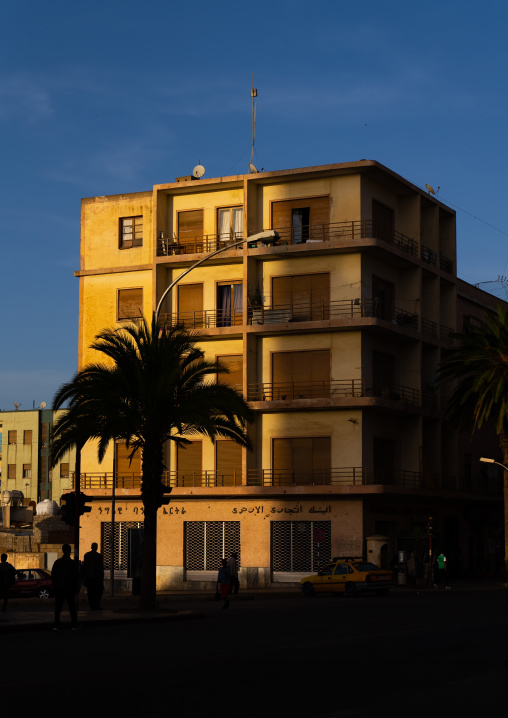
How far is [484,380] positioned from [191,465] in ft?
45.1

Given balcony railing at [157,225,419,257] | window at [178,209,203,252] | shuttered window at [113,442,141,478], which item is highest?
window at [178,209,203,252]

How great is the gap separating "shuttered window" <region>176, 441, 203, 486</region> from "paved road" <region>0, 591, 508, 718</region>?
2513cm

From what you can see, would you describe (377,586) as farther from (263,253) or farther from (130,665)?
(130,665)

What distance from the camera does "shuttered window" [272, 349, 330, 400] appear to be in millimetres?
47781

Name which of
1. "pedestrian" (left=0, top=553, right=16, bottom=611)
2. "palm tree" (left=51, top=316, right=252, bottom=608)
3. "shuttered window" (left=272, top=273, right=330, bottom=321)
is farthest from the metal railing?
"pedestrian" (left=0, top=553, right=16, bottom=611)

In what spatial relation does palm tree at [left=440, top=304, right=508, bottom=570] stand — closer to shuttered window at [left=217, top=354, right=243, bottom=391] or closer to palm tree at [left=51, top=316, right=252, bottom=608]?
shuttered window at [left=217, top=354, right=243, bottom=391]

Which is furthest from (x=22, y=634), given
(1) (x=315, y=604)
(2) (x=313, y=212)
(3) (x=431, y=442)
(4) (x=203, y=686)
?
(3) (x=431, y=442)

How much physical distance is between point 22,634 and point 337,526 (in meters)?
27.3

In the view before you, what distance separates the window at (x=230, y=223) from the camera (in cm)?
5047

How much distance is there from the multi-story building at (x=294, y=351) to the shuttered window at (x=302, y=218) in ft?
0.22

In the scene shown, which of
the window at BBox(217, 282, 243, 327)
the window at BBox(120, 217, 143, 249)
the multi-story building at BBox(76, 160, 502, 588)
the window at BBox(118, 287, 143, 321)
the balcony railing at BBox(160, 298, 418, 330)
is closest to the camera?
the multi-story building at BBox(76, 160, 502, 588)

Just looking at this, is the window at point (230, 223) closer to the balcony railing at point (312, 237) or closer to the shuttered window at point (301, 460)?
the balcony railing at point (312, 237)

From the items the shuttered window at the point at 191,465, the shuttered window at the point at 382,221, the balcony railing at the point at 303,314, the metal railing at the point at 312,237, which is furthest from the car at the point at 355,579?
the shuttered window at the point at 382,221

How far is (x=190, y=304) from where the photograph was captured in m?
51.4
